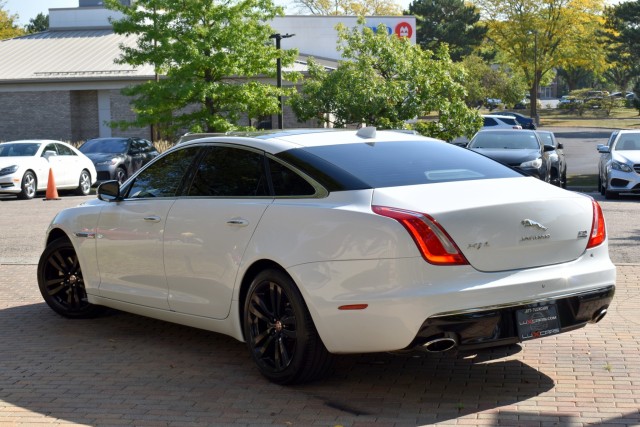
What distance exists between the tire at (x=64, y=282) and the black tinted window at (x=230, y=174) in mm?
1913

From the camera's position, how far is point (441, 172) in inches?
253

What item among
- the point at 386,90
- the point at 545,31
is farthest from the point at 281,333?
the point at 545,31

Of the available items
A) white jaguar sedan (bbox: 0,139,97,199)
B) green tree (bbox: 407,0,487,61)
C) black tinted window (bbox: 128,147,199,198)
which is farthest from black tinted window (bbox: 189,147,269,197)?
green tree (bbox: 407,0,487,61)

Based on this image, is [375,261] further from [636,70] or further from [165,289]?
[636,70]

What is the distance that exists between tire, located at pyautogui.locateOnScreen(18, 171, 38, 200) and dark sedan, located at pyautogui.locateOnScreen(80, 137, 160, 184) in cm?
379

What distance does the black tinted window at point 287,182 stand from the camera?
6320 millimetres

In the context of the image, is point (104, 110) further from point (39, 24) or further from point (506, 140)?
point (39, 24)

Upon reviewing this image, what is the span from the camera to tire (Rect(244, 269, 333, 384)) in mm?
6047

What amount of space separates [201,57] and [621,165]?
49.1 ft

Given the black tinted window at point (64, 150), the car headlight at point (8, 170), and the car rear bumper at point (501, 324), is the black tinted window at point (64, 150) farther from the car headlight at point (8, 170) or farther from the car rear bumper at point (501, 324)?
Result: the car rear bumper at point (501, 324)

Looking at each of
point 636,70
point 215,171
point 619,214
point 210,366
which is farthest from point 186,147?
point 636,70

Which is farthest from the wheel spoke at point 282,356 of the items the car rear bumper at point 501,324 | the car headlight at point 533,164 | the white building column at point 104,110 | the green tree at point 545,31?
the green tree at point 545,31

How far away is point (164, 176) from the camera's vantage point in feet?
25.0

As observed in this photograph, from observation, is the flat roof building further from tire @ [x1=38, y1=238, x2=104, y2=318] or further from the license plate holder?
the license plate holder
